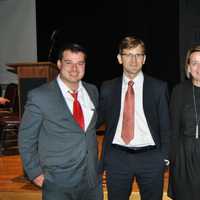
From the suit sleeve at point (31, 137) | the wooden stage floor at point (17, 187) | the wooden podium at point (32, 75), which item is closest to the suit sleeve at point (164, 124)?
the suit sleeve at point (31, 137)

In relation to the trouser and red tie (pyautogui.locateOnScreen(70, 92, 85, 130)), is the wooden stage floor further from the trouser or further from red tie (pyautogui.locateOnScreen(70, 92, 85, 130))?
red tie (pyautogui.locateOnScreen(70, 92, 85, 130))

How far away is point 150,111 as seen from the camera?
2.34 m

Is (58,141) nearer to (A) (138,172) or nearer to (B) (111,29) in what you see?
(A) (138,172)

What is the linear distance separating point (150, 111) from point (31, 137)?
2.54 feet

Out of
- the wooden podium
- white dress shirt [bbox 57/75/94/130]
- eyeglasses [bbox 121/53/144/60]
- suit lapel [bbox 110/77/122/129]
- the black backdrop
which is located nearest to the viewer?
white dress shirt [bbox 57/75/94/130]

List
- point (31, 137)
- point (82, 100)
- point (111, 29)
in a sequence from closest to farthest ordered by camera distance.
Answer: point (31, 137), point (82, 100), point (111, 29)

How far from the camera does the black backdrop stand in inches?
287

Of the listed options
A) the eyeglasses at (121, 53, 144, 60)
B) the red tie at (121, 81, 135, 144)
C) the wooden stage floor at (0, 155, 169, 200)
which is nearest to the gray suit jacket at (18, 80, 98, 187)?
the red tie at (121, 81, 135, 144)

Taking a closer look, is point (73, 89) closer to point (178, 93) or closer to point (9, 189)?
point (178, 93)

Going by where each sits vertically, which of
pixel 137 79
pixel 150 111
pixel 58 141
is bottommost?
pixel 58 141

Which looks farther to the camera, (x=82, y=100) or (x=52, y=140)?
(x=82, y=100)

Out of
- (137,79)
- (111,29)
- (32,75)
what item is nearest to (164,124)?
(137,79)

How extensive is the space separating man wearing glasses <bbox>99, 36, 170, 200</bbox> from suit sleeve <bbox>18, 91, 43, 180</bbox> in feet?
1.76

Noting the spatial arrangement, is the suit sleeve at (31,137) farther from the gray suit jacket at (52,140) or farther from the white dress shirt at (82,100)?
the white dress shirt at (82,100)
